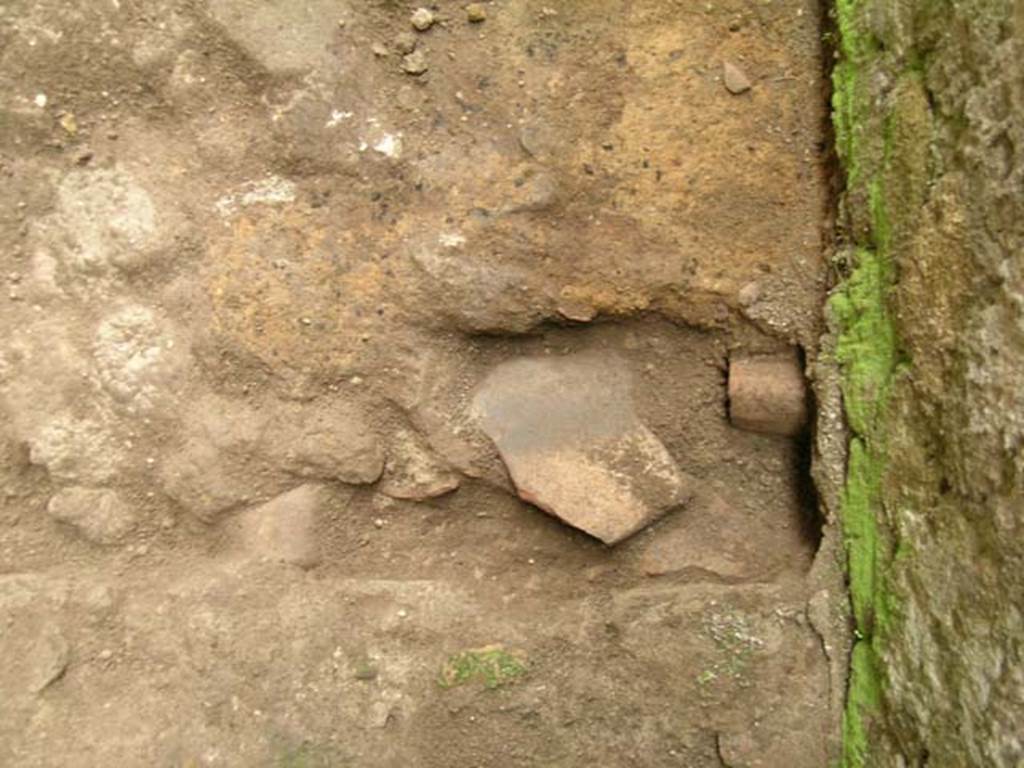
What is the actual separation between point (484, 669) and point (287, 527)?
0.49m

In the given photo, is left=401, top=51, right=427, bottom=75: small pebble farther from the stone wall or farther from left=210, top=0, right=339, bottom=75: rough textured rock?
the stone wall

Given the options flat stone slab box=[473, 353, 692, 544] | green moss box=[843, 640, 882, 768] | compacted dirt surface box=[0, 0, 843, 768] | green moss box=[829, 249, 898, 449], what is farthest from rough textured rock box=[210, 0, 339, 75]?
green moss box=[843, 640, 882, 768]

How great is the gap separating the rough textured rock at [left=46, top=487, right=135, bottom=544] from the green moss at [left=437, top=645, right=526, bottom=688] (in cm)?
72

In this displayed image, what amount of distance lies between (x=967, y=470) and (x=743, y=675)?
1.97 ft

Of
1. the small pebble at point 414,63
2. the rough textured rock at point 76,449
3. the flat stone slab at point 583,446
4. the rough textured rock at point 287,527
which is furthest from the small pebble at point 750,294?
the rough textured rock at point 76,449

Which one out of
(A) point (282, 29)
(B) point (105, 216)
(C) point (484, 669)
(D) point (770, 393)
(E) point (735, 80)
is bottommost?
(C) point (484, 669)

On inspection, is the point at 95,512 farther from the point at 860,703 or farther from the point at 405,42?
the point at 860,703

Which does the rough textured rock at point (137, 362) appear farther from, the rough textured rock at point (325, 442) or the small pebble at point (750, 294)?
the small pebble at point (750, 294)

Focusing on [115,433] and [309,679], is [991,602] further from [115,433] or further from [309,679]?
[115,433]

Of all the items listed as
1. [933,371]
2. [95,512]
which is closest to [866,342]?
[933,371]

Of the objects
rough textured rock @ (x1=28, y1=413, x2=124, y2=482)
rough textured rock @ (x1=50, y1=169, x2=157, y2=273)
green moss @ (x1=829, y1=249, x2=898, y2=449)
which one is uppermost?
rough textured rock @ (x1=50, y1=169, x2=157, y2=273)

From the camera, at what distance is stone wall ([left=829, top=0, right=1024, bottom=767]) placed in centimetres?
124

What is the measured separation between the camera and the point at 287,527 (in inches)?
71.2

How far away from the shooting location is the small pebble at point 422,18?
5.82 feet
